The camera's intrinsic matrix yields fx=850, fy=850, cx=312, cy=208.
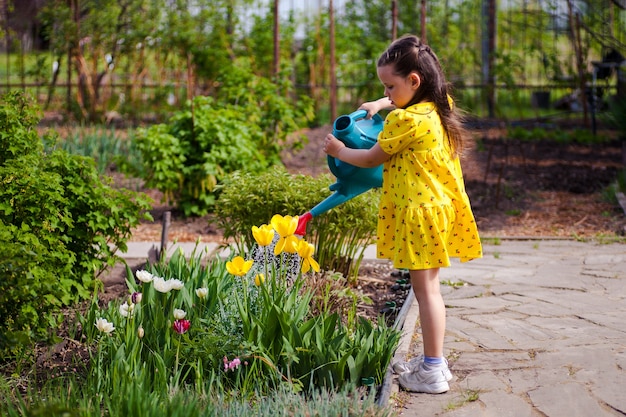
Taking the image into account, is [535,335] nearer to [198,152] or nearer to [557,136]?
[198,152]

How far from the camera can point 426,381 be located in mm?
3307

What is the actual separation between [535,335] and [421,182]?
1.20 meters

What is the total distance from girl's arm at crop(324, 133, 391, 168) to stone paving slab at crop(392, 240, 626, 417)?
2.90 feet

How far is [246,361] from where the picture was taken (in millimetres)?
3270

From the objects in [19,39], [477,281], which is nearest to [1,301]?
[477,281]

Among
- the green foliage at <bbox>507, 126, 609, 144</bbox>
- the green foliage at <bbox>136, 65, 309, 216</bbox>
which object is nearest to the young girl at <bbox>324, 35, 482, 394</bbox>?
the green foliage at <bbox>136, 65, 309, 216</bbox>

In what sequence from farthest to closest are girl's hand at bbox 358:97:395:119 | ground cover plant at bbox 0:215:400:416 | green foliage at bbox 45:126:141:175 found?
green foliage at bbox 45:126:141:175, girl's hand at bbox 358:97:395:119, ground cover plant at bbox 0:215:400:416

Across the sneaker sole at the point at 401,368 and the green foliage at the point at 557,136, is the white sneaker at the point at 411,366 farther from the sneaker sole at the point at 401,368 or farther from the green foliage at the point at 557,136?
the green foliage at the point at 557,136

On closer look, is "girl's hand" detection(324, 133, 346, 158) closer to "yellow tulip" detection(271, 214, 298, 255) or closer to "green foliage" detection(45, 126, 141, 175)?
"yellow tulip" detection(271, 214, 298, 255)

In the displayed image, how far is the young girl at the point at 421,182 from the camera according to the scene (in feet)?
10.7

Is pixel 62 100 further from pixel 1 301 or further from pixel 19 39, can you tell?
pixel 1 301

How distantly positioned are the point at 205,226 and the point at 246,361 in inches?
141

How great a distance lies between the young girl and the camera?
10.7 ft

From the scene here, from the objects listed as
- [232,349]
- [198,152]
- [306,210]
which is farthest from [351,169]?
[198,152]
